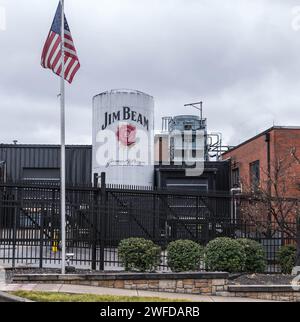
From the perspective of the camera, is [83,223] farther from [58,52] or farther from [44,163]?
[44,163]

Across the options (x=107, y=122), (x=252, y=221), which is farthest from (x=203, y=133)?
(x=252, y=221)

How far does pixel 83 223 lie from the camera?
14.9m

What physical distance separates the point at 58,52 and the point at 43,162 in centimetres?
1993

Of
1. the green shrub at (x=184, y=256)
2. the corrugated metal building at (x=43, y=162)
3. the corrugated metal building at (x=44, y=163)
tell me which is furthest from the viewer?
the corrugated metal building at (x=43, y=162)

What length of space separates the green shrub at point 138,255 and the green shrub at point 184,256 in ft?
1.47

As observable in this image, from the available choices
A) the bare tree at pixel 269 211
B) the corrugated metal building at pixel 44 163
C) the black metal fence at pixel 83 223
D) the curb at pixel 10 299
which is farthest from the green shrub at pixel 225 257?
the corrugated metal building at pixel 44 163

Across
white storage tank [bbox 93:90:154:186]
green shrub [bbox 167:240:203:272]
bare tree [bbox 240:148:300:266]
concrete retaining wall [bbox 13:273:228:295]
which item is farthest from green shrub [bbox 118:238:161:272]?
white storage tank [bbox 93:90:154:186]

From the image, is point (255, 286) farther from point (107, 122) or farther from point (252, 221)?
point (107, 122)

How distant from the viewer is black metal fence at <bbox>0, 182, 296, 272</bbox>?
14.4 meters

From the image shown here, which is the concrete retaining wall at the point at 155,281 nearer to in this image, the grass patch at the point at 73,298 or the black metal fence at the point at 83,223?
the grass patch at the point at 73,298

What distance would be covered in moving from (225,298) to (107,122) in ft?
42.4

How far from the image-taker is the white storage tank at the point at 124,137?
2255 centimetres

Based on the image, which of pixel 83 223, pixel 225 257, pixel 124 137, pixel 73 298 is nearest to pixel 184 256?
pixel 225 257
